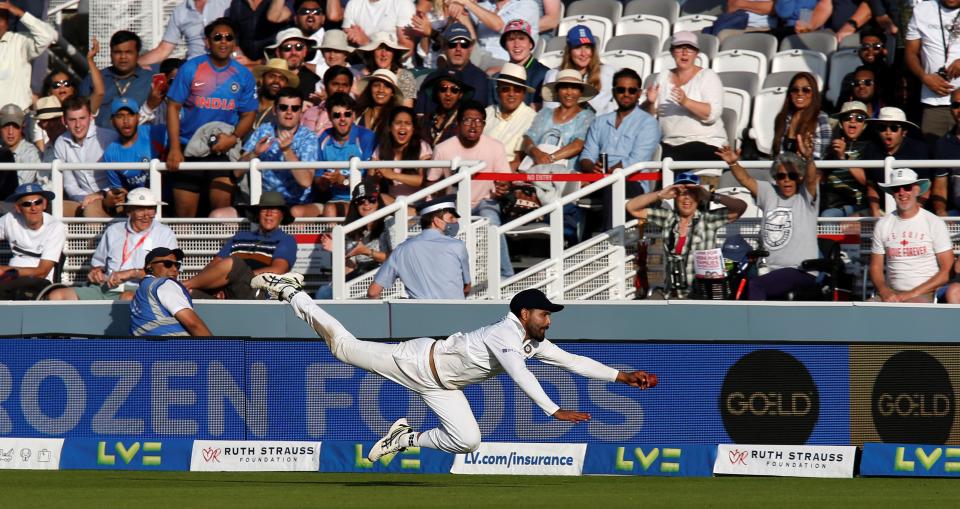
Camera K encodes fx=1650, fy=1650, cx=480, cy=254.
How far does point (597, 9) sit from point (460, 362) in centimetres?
907

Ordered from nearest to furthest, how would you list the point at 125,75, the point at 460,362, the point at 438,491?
the point at 438,491
the point at 460,362
the point at 125,75

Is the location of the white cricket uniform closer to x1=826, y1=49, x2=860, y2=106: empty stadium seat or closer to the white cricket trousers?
the white cricket trousers

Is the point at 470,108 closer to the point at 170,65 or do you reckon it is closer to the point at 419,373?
the point at 170,65

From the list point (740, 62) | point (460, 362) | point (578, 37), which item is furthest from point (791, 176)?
point (460, 362)

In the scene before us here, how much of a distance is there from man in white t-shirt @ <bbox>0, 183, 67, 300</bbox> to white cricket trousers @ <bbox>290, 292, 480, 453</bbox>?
4605 mm

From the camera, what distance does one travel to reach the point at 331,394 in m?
12.3

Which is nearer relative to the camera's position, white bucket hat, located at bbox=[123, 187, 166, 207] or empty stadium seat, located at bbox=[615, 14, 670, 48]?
white bucket hat, located at bbox=[123, 187, 166, 207]

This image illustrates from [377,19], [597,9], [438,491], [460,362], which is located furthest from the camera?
[597,9]

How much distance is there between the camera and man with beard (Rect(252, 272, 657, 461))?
402 inches

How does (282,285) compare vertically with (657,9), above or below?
below

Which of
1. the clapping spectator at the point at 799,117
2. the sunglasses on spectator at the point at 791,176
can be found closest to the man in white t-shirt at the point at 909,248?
the sunglasses on spectator at the point at 791,176

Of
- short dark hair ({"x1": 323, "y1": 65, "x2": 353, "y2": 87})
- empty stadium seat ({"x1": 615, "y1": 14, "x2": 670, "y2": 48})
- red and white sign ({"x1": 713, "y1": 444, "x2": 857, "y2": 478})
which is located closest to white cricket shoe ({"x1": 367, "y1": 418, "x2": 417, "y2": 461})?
red and white sign ({"x1": 713, "y1": 444, "x2": 857, "y2": 478})

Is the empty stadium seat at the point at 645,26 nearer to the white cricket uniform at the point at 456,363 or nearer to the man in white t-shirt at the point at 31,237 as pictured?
the man in white t-shirt at the point at 31,237

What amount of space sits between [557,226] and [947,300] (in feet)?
11.0
